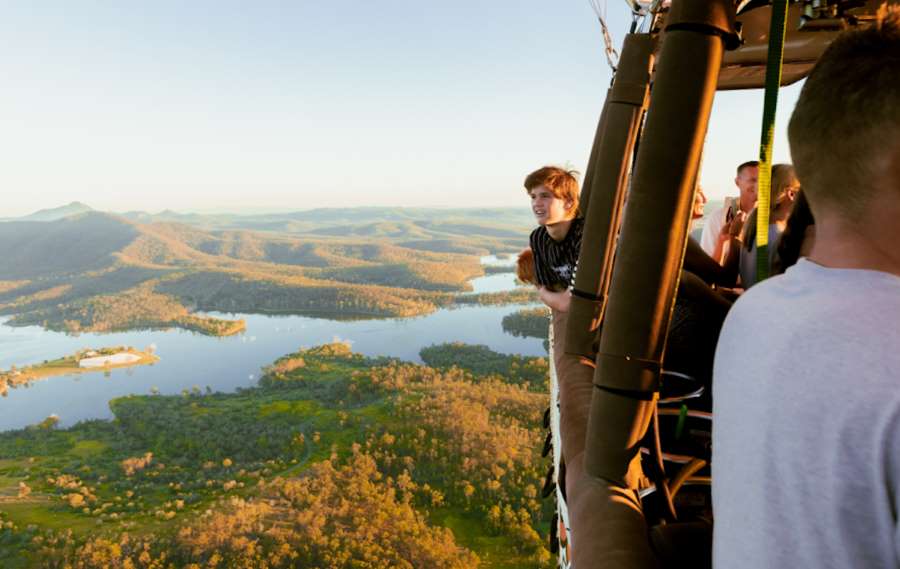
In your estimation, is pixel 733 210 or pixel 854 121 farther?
pixel 733 210

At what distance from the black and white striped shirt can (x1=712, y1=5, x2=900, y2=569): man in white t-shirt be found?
2.52 metres

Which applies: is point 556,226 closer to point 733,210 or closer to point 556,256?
point 556,256

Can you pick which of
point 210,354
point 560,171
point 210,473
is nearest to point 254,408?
point 210,473

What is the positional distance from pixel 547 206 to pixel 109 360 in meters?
97.9

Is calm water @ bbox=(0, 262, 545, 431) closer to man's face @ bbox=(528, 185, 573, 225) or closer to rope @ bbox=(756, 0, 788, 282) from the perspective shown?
man's face @ bbox=(528, 185, 573, 225)

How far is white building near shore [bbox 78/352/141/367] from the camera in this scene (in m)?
81.4

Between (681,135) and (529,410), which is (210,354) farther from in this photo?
(681,135)

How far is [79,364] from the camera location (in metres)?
81.6

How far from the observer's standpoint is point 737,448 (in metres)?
→ 0.68

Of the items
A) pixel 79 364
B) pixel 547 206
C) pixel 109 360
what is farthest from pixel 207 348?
pixel 547 206

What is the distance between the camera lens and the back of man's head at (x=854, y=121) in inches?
25.1

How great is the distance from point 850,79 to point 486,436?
48.7 m

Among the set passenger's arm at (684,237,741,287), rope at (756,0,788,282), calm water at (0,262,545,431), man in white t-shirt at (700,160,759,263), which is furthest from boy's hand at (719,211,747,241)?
calm water at (0,262,545,431)

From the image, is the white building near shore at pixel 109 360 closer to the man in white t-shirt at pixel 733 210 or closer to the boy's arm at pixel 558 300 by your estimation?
the boy's arm at pixel 558 300
